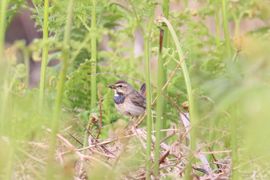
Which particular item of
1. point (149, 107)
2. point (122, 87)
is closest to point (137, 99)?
point (122, 87)

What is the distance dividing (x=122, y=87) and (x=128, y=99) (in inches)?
5.4

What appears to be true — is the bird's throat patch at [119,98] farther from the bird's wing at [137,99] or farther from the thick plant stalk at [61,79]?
the thick plant stalk at [61,79]

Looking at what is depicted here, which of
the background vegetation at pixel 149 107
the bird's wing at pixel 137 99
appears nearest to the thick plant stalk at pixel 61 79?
the background vegetation at pixel 149 107

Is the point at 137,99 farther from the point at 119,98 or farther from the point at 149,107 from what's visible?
the point at 149,107

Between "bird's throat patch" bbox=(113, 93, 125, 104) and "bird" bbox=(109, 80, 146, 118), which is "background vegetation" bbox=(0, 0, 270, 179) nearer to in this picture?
"bird" bbox=(109, 80, 146, 118)

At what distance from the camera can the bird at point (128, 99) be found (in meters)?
5.26

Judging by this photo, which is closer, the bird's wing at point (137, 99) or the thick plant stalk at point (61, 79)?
the thick plant stalk at point (61, 79)

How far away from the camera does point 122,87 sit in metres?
5.43

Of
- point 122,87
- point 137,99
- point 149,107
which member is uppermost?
point 149,107

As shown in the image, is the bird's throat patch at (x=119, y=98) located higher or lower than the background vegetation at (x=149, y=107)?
lower

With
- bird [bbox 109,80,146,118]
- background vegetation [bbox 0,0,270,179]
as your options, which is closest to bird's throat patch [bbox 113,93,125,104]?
bird [bbox 109,80,146,118]

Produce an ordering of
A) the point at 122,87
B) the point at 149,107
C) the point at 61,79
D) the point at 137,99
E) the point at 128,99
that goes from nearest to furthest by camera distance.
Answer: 1. the point at 61,79
2. the point at 149,107
3. the point at 122,87
4. the point at 128,99
5. the point at 137,99

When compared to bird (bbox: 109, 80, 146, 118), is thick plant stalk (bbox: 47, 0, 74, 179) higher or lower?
higher

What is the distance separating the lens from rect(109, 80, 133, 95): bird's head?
519cm
